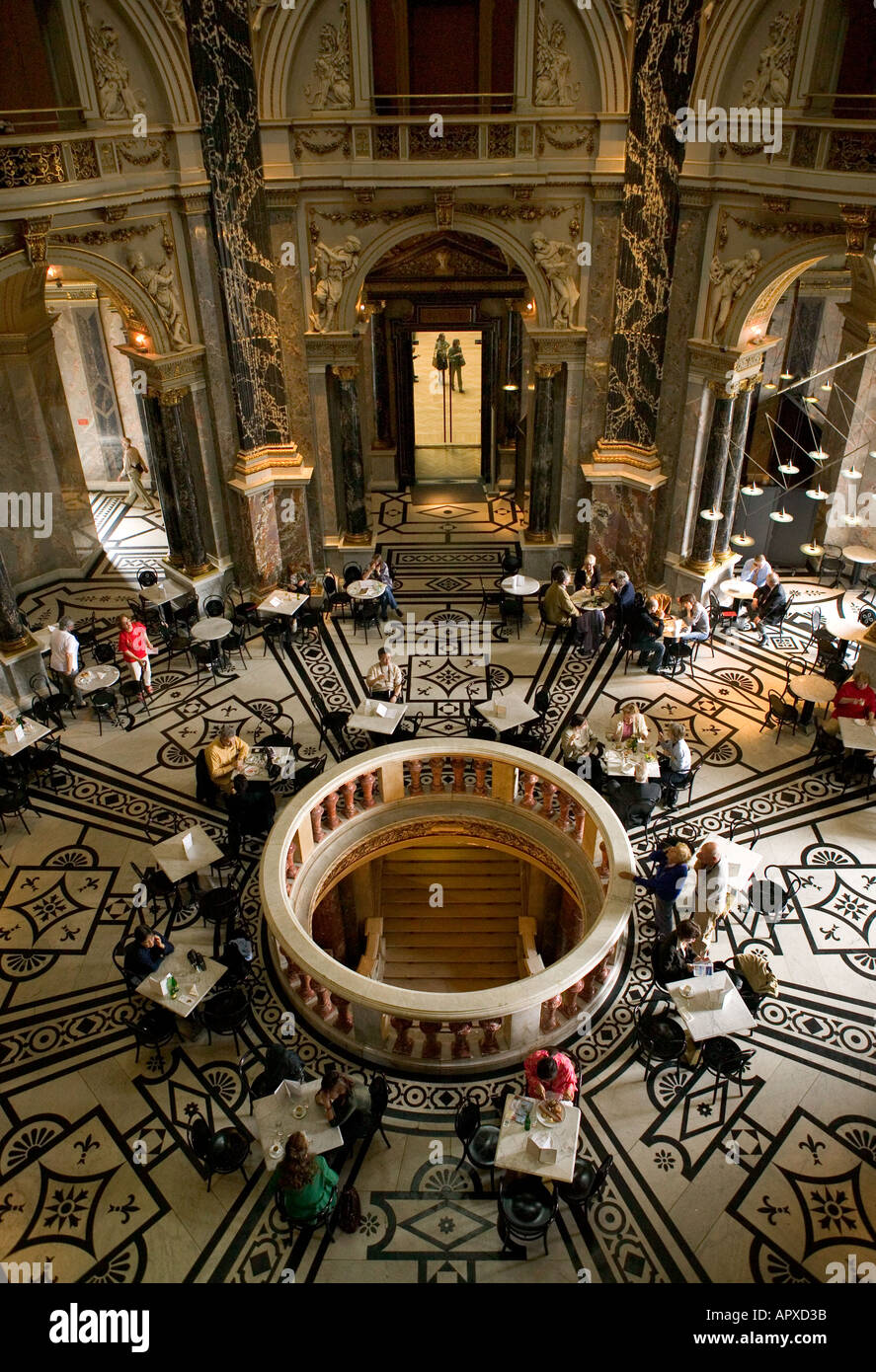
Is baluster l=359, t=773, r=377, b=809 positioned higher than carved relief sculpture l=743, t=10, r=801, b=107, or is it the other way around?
carved relief sculpture l=743, t=10, r=801, b=107

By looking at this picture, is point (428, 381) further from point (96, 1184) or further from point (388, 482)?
point (96, 1184)

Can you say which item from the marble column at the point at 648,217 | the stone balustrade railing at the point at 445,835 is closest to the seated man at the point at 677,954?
the stone balustrade railing at the point at 445,835

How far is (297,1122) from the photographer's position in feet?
25.7

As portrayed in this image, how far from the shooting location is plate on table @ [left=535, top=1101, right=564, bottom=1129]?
7.62 metres

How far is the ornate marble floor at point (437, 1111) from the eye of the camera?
7441 millimetres

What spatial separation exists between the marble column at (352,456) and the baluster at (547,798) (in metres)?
6.47

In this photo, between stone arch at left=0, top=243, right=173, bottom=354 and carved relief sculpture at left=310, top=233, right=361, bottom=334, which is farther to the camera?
carved relief sculpture at left=310, top=233, right=361, bottom=334

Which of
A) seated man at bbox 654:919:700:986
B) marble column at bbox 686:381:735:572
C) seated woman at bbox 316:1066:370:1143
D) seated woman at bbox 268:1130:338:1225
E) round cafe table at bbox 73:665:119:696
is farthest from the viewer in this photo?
marble column at bbox 686:381:735:572

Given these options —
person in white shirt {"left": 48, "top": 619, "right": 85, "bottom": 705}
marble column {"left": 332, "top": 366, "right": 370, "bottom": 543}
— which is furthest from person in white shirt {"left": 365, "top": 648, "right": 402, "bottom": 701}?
marble column {"left": 332, "top": 366, "right": 370, "bottom": 543}

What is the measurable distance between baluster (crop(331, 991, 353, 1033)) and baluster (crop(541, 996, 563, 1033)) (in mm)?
1647

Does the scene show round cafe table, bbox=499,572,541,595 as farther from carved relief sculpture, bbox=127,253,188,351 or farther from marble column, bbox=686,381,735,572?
carved relief sculpture, bbox=127,253,188,351

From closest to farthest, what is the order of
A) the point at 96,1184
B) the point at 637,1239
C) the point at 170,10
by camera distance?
the point at 637,1239 → the point at 96,1184 → the point at 170,10

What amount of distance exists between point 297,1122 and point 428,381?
23404 mm
